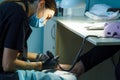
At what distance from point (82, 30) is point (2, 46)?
0.64 metres

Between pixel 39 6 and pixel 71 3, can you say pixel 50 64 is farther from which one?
pixel 71 3

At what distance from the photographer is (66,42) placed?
8.20 feet

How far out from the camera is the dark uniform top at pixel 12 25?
150cm

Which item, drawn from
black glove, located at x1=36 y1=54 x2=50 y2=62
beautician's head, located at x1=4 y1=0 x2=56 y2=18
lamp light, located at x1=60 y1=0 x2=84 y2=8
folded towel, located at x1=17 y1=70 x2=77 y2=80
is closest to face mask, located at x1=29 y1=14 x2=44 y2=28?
beautician's head, located at x1=4 y1=0 x2=56 y2=18

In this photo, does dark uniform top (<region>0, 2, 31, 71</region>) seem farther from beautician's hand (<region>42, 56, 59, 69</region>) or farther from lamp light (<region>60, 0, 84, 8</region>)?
lamp light (<region>60, 0, 84, 8</region>)

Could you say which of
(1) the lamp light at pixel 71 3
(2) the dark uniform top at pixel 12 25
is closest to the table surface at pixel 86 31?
(1) the lamp light at pixel 71 3

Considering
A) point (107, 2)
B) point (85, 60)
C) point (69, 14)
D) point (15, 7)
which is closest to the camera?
point (15, 7)

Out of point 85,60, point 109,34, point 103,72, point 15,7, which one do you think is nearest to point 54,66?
point 85,60

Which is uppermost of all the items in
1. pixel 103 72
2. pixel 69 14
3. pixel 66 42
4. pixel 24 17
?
pixel 24 17

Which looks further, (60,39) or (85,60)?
(60,39)

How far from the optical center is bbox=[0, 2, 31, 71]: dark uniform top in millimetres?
1497

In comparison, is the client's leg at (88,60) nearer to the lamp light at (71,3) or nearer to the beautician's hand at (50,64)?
the beautician's hand at (50,64)

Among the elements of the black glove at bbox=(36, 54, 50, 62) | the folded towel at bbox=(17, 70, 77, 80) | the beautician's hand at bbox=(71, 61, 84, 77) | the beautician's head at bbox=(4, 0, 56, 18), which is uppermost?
the beautician's head at bbox=(4, 0, 56, 18)

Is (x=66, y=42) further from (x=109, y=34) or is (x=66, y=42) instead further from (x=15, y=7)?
(x=15, y=7)
